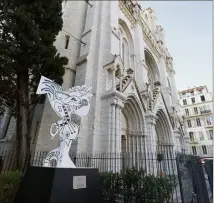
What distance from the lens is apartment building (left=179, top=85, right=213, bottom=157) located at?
28.3 meters

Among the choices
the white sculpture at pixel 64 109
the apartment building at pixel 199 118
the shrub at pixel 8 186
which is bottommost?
the shrub at pixel 8 186

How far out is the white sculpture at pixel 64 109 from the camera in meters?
4.39

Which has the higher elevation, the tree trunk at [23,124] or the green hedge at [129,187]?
the tree trunk at [23,124]

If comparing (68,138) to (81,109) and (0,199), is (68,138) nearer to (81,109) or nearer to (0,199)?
(81,109)

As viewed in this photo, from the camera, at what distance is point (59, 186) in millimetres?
3426

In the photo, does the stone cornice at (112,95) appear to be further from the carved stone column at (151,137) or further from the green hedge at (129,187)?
the green hedge at (129,187)

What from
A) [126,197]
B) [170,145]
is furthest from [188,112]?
[126,197]

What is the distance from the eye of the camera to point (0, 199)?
4.52 meters

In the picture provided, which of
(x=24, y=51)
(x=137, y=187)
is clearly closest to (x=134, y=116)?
(x=137, y=187)

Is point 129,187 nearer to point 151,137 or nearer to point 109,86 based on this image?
point 109,86

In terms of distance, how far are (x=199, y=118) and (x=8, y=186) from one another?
110ft

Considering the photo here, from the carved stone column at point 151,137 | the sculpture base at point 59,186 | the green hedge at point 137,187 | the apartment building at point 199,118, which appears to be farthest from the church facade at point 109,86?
the apartment building at point 199,118

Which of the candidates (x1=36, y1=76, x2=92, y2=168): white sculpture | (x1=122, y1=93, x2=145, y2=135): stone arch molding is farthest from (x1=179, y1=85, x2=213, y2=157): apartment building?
(x1=36, y1=76, x2=92, y2=168): white sculpture

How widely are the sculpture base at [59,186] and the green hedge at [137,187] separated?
1.70 metres
